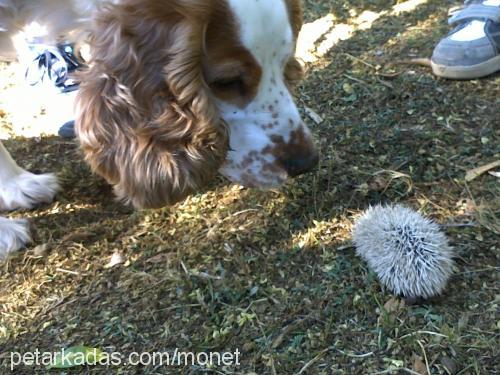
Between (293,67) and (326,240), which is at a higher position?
(293,67)

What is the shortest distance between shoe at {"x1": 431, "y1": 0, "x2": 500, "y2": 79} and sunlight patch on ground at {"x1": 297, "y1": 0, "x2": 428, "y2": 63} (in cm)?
52

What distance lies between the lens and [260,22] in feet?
5.51

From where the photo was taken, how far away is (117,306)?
1890mm

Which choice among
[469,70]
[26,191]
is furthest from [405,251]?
[26,191]

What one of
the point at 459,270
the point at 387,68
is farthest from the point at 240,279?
the point at 387,68

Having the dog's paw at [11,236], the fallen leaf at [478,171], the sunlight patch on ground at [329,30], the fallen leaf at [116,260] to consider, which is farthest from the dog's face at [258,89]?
the sunlight patch on ground at [329,30]

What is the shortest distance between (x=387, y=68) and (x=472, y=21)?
42 cm

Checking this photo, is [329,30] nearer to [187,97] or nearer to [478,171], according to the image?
[478,171]

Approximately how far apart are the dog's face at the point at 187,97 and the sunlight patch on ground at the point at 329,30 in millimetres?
1106

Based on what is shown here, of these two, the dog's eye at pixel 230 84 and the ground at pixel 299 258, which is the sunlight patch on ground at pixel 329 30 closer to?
the ground at pixel 299 258

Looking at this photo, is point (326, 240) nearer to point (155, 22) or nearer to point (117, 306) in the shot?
point (117, 306)

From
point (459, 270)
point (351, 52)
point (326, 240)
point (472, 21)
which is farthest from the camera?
point (351, 52)

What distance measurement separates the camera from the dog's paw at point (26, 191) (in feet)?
7.71

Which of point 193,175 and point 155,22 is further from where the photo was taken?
point 193,175
